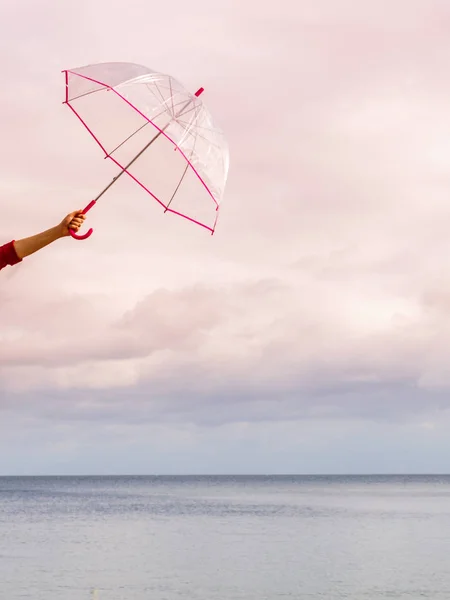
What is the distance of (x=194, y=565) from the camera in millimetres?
41812

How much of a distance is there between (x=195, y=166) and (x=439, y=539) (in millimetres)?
47487

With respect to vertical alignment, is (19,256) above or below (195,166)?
below

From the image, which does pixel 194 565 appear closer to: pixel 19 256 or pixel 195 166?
pixel 195 166

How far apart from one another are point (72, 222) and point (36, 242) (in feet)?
0.98

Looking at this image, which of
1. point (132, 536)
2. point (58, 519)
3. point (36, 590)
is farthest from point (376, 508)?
point (36, 590)

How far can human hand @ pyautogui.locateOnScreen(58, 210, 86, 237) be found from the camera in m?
5.51

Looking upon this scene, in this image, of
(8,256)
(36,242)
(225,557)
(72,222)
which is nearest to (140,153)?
(72,222)

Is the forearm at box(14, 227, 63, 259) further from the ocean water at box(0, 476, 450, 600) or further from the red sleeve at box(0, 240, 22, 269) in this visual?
the ocean water at box(0, 476, 450, 600)

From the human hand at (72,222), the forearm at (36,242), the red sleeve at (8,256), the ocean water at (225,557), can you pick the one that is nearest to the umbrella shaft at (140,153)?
the human hand at (72,222)

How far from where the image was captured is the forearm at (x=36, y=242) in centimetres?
536

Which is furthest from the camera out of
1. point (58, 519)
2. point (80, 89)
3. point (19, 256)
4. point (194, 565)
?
point (58, 519)

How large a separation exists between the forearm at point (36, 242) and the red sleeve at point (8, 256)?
27 millimetres

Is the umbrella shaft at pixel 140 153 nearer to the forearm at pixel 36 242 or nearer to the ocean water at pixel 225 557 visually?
the forearm at pixel 36 242

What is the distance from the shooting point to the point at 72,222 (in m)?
5.61
